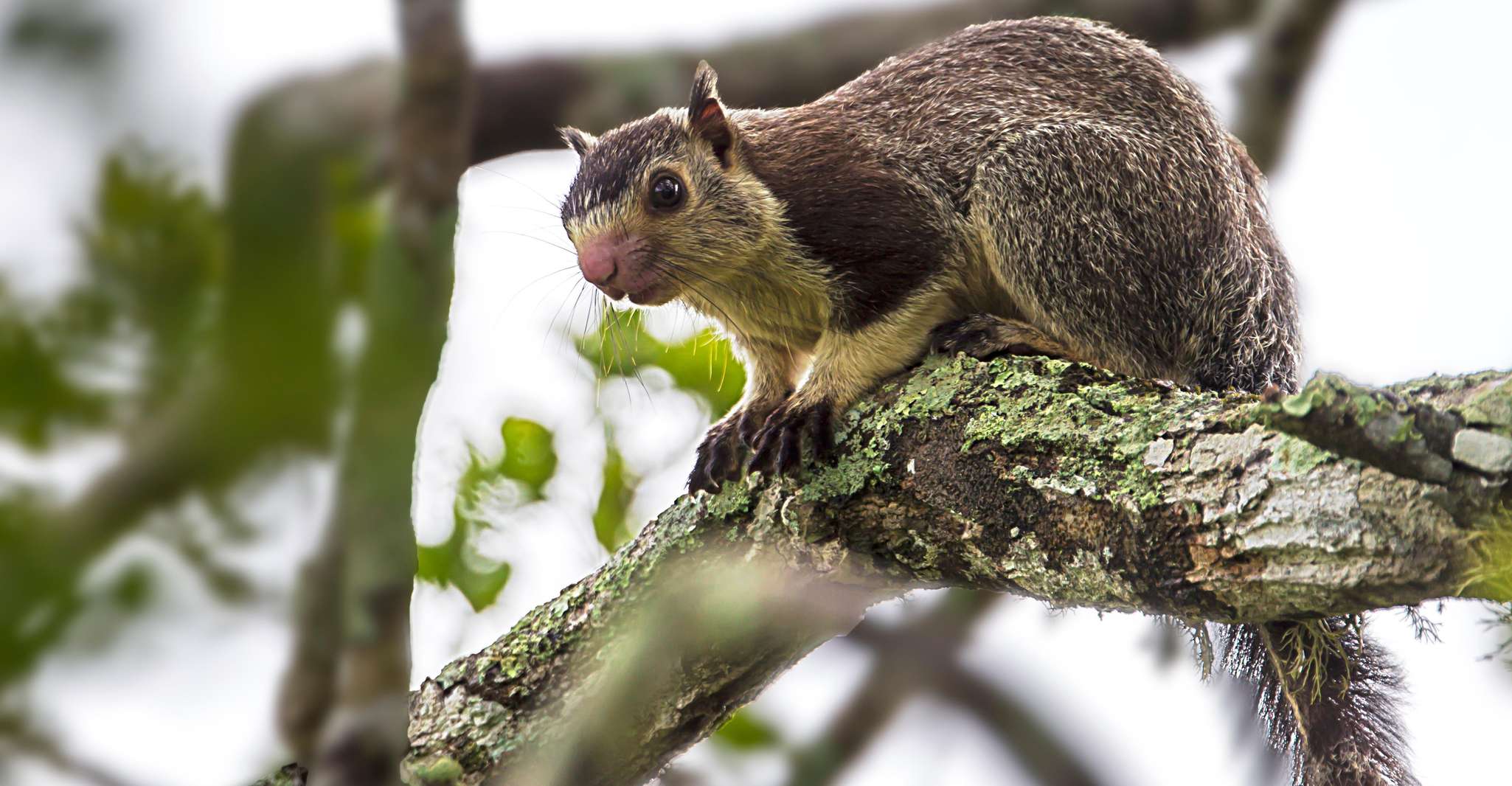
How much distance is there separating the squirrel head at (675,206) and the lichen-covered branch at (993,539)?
1028 mm

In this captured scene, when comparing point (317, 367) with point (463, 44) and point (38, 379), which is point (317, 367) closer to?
point (38, 379)

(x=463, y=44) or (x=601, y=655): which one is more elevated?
(x=463, y=44)

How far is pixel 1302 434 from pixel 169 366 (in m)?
1.44

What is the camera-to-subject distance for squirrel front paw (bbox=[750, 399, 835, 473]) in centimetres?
337

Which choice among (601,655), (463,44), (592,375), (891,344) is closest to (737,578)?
(601,655)

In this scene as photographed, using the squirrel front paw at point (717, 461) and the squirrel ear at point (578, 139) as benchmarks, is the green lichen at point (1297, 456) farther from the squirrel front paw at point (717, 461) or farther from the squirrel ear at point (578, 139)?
the squirrel ear at point (578, 139)

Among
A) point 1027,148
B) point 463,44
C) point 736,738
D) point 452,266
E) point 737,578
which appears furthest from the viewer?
point 736,738

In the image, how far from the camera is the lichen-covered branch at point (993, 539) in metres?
1.89

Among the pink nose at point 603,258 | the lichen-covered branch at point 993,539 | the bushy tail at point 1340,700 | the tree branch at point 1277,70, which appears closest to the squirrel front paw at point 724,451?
the lichen-covered branch at point 993,539

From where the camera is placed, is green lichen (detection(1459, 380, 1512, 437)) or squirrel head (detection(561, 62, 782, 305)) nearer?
green lichen (detection(1459, 380, 1512, 437))

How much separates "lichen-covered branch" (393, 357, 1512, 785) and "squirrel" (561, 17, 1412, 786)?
34 cm

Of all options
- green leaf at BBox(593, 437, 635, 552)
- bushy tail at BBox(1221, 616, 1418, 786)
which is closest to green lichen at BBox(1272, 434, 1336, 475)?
bushy tail at BBox(1221, 616, 1418, 786)

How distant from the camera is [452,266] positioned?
1.17 metres

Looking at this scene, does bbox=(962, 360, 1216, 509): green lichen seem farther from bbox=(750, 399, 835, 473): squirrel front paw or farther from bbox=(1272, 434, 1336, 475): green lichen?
bbox=(750, 399, 835, 473): squirrel front paw
